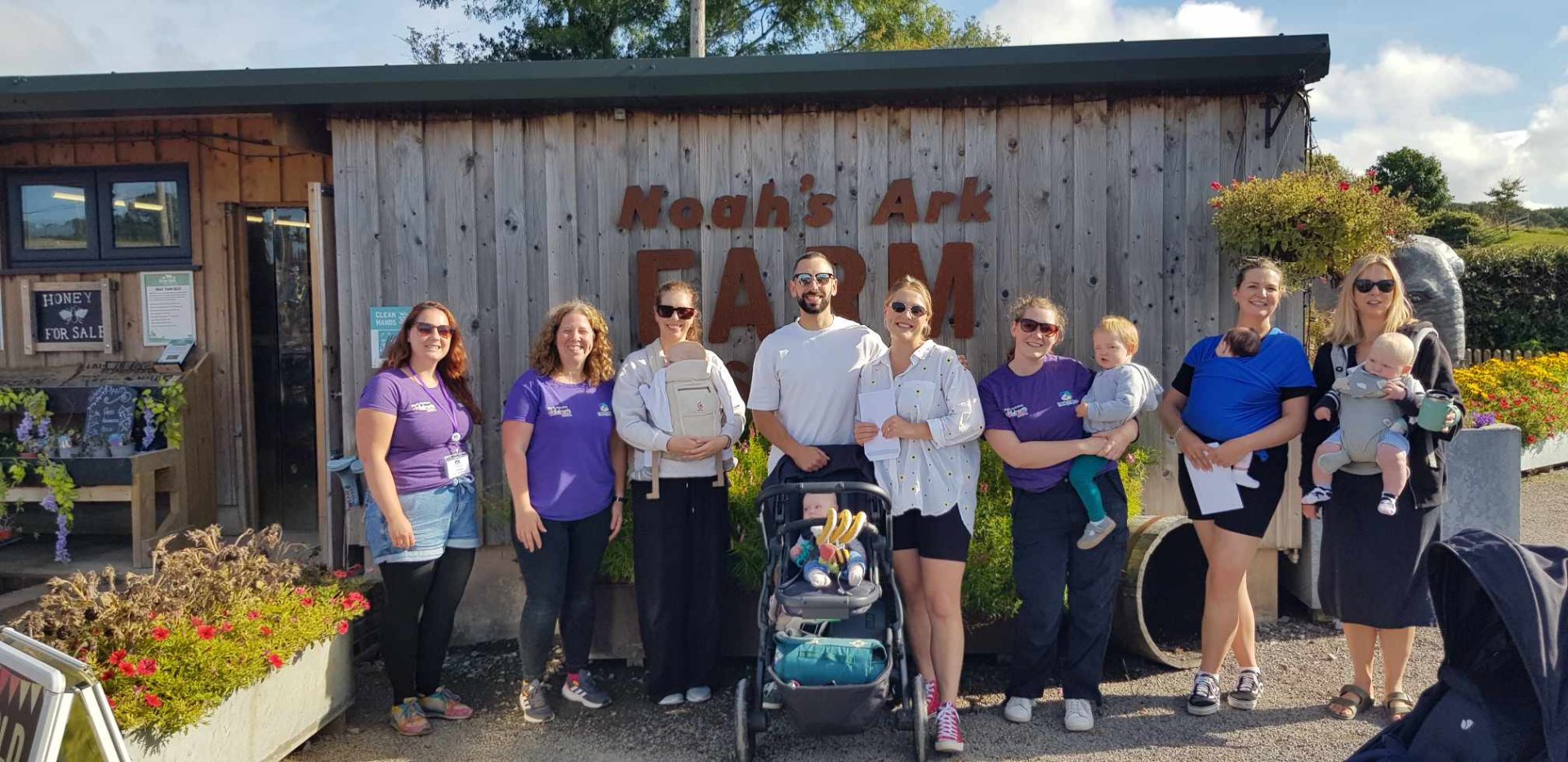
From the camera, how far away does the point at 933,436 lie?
413cm

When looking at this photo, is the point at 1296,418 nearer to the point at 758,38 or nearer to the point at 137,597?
the point at 137,597

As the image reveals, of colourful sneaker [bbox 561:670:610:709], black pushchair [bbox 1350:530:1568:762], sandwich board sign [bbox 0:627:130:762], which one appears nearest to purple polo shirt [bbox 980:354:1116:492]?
black pushchair [bbox 1350:530:1568:762]

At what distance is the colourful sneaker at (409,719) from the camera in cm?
440

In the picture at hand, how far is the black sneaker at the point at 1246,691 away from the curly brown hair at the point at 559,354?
3174mm

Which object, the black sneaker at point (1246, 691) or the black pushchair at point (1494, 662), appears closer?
the black pushchair at point (1494, 662)

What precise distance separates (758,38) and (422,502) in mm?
16339

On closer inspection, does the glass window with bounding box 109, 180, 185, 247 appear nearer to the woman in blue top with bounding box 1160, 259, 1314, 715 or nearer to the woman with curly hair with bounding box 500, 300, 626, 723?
the woman with curly hair with bounding box 500, 300, 626, 723

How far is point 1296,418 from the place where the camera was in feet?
14.0

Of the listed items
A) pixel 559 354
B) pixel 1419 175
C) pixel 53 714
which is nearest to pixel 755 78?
pixel 559 354

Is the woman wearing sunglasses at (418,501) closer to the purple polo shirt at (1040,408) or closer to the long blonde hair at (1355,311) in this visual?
the purple polo shirt at (1040,408)

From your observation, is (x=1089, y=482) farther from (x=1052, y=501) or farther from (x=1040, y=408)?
(x=1040, y=408)


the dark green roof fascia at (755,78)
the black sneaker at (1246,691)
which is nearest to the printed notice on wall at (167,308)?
the dark green roof fascia at (755,78)

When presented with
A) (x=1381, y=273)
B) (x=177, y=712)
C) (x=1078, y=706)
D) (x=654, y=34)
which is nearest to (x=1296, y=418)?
(x=1381, y=273)

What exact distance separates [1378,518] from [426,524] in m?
4.02
